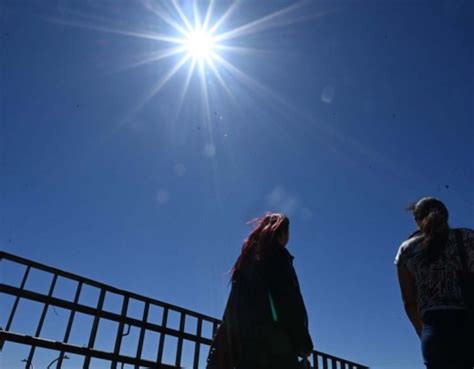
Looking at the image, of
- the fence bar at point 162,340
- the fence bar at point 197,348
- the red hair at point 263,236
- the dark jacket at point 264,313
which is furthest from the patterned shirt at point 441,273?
the fence bar at point 197,348

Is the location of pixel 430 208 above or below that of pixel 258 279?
above

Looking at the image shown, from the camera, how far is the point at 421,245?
182cm

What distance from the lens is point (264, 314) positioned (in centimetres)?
179

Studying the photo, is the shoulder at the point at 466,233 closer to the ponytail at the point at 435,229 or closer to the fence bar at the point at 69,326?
the ponytail at the point at 435,229

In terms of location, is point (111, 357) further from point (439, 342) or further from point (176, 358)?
point (439, 342)

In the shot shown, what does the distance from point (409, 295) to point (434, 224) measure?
39 cm

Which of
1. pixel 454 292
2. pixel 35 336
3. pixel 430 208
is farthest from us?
pixel 35 336

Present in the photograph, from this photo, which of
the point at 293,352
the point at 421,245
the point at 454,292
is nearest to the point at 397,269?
the point at 421,245

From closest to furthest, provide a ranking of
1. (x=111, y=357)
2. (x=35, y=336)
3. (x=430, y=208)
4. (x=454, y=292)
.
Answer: (x=454, y=292) → (x=430, y=208) → (x=35, y=336) → (x=111, y=357)

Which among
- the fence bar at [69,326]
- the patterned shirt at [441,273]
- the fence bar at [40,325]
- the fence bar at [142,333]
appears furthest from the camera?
the fence bar at [142,333]

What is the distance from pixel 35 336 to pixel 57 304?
35 cm

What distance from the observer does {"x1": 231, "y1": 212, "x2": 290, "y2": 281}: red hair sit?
1966mm

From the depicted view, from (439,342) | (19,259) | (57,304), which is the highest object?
(19,259)

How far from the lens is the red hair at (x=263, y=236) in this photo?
6.45 ft
